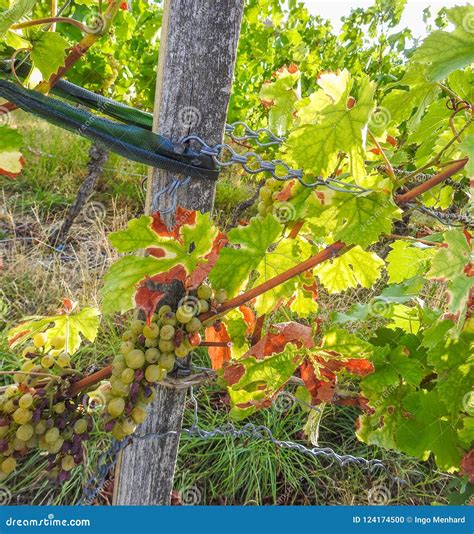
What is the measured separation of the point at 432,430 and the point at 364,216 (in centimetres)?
44

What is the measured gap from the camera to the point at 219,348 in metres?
1.07

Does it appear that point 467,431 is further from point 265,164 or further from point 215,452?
point 215,452

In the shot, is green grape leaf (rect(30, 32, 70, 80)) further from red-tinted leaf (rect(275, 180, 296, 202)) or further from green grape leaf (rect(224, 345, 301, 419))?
green grape leaf (rect(224, 345, 301, 419))

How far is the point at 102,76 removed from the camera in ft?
10.3

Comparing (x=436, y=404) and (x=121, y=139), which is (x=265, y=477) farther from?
(x=121, y=139)

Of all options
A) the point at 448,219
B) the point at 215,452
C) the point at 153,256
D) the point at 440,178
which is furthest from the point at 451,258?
the point at 215,452

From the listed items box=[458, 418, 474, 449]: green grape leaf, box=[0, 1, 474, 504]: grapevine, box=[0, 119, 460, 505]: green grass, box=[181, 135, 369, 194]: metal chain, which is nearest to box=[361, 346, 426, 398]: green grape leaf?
box=[0, 1, 474, 504]: grapevine

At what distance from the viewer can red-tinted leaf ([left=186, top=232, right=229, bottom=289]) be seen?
875 mm

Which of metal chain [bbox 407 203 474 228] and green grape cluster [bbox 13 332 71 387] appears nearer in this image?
green grape cluster [bbox 13 332 71 387]

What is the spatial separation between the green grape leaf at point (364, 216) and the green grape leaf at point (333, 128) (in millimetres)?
49

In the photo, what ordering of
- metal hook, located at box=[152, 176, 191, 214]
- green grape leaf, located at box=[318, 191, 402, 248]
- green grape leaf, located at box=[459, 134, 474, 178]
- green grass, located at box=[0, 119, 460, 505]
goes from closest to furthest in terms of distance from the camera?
1. green grape leaf, located at box=[459, 134, 474, 178]
2. green grape leaf, located at box=[318, 191, 402, 248]
3. metal hook, located at box=[152, 176, 191, 214]
4. green grass, located at box=[0, 119, 460, 505]

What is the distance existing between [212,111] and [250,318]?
1.28 ft

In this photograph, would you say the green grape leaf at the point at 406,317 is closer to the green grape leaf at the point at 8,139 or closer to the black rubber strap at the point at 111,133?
the black rubber strap at the point at 111,133

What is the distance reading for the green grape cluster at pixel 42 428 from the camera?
0.87m
